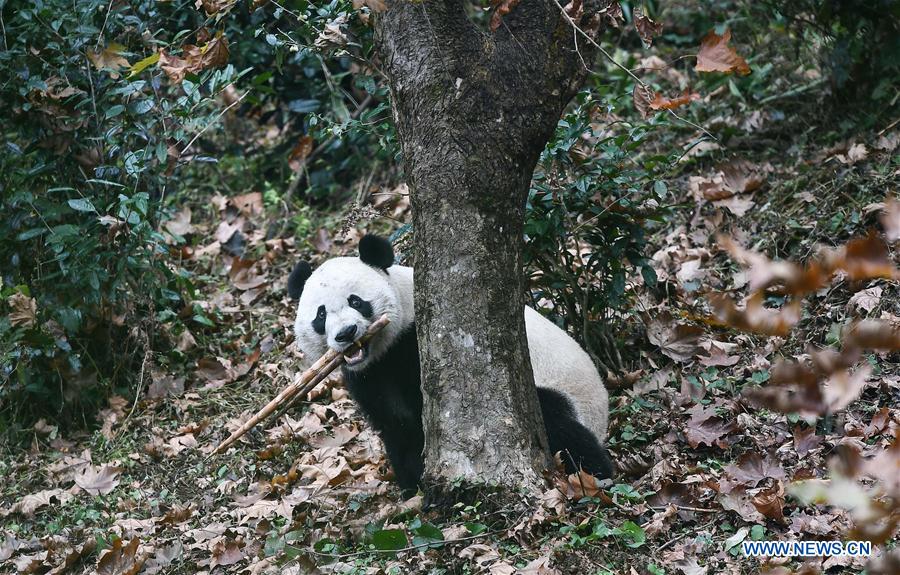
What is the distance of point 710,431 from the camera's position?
4.87m

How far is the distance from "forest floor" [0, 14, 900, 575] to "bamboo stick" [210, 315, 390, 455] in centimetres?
51

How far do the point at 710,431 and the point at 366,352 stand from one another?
6.43 ft

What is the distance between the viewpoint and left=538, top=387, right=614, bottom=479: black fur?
15.1 feet

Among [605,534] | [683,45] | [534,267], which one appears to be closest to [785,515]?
[605,534]

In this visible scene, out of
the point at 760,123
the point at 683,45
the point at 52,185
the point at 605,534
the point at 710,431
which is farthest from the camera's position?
the point at 683,45

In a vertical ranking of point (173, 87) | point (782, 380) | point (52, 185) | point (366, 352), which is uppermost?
point (173, 87)

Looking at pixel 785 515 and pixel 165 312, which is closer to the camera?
pixel 785 515

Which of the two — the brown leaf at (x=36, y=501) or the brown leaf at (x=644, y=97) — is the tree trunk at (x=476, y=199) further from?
the brown leaf at (x=36, y=501)

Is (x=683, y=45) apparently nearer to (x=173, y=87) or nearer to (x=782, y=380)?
(x=173, y=87)

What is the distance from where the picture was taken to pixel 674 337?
19.5 ft

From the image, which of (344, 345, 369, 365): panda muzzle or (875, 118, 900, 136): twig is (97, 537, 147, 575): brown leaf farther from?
(875, 118, 900, 136): twig

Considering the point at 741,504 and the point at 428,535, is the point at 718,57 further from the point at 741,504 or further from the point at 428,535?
the point at 428,535

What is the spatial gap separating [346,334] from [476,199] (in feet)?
4.12

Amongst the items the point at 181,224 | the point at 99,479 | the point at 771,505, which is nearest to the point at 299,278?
the point at 99,479
